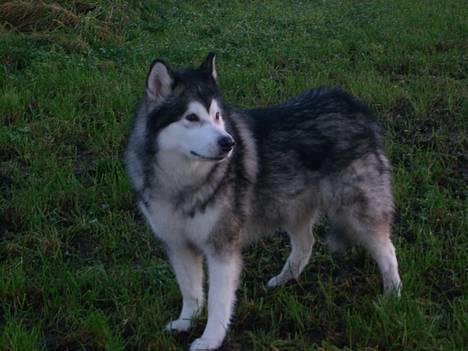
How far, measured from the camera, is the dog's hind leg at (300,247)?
147 inches

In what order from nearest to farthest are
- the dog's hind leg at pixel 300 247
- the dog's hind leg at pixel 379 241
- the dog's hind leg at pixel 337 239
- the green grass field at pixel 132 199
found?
the green grass field at pixel 132 199 → the dog's hind leg at pixel 379 241 → the dog's hind leg at pixel 337 239 → the dog's hind leg at pixel 300 247

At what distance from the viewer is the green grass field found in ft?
10.3

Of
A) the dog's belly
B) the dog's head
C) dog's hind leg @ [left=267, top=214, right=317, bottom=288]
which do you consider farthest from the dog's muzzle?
dog's hind leg @ [left=267, top=214, right=317, bottom=288]

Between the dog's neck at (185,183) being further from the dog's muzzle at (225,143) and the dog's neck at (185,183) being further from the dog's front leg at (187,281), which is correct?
the dog's front leg at (187,281)

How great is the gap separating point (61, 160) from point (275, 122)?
2.34m

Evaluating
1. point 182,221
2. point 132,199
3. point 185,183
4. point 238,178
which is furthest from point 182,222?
point 132,199

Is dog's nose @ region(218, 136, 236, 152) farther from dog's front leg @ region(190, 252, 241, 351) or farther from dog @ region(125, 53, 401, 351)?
dog's front leg @ region(190, 252, 241, 351)

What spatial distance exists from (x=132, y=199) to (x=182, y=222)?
1.49 m

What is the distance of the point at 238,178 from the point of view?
3189mm

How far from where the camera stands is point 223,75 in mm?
7000

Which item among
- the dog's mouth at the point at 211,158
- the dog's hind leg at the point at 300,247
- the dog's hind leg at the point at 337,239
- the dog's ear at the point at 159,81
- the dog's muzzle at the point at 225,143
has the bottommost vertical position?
the dog's hind leg at the point at 300,247

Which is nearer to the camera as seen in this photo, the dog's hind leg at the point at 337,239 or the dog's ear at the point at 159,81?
the dog's ear at the point at 159,81

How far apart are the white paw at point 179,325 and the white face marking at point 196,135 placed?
951mm

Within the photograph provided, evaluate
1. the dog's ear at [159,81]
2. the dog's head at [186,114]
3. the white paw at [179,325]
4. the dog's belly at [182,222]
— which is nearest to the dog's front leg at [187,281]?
the white paw at [179,325]
